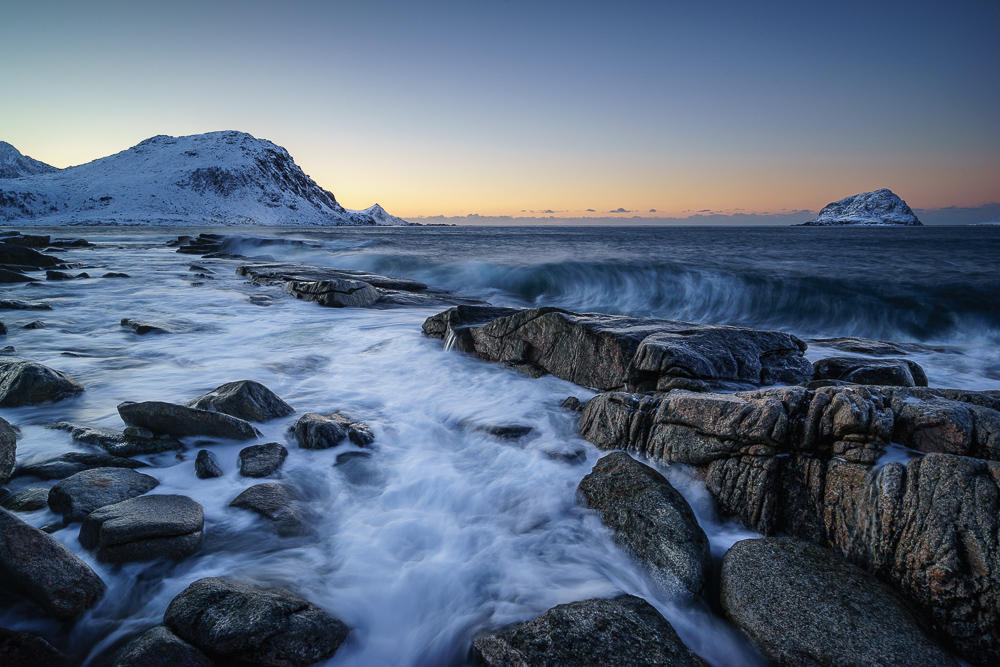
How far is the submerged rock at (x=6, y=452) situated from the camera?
3205mm

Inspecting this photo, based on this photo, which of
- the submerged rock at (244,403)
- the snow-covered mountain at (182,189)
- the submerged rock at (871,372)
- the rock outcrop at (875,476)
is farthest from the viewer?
the snow-covered mountain at (182,189)

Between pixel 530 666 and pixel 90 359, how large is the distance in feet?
24.1

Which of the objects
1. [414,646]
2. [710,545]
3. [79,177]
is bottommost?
[414,646]

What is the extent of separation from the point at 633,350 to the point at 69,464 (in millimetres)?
5108

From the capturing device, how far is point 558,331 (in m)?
6.19

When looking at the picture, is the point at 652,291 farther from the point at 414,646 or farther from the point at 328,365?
the point at 414,646

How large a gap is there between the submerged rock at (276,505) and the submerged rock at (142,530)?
354 millimetres

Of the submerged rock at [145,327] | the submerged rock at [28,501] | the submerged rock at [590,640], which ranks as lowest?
the submerged rock at [590,640]

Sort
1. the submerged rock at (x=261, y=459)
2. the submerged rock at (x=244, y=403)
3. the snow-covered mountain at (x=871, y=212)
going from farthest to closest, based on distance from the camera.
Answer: the snow-covered mountain at (x=871, y=212) → the submerged rock at (x=244, y=403) → the submerged rock at (x=261, y=459)

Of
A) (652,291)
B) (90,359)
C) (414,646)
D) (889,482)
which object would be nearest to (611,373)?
(889,482)

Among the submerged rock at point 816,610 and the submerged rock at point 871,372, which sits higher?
the submerged rock at point 871,372

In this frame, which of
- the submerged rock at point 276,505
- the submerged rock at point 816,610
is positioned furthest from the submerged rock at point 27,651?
the submerged rock at point 816,610

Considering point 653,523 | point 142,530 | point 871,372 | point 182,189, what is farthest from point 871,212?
point 182,189

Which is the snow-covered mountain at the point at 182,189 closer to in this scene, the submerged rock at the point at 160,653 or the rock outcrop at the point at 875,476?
the submerged rock at the point at 160,653
